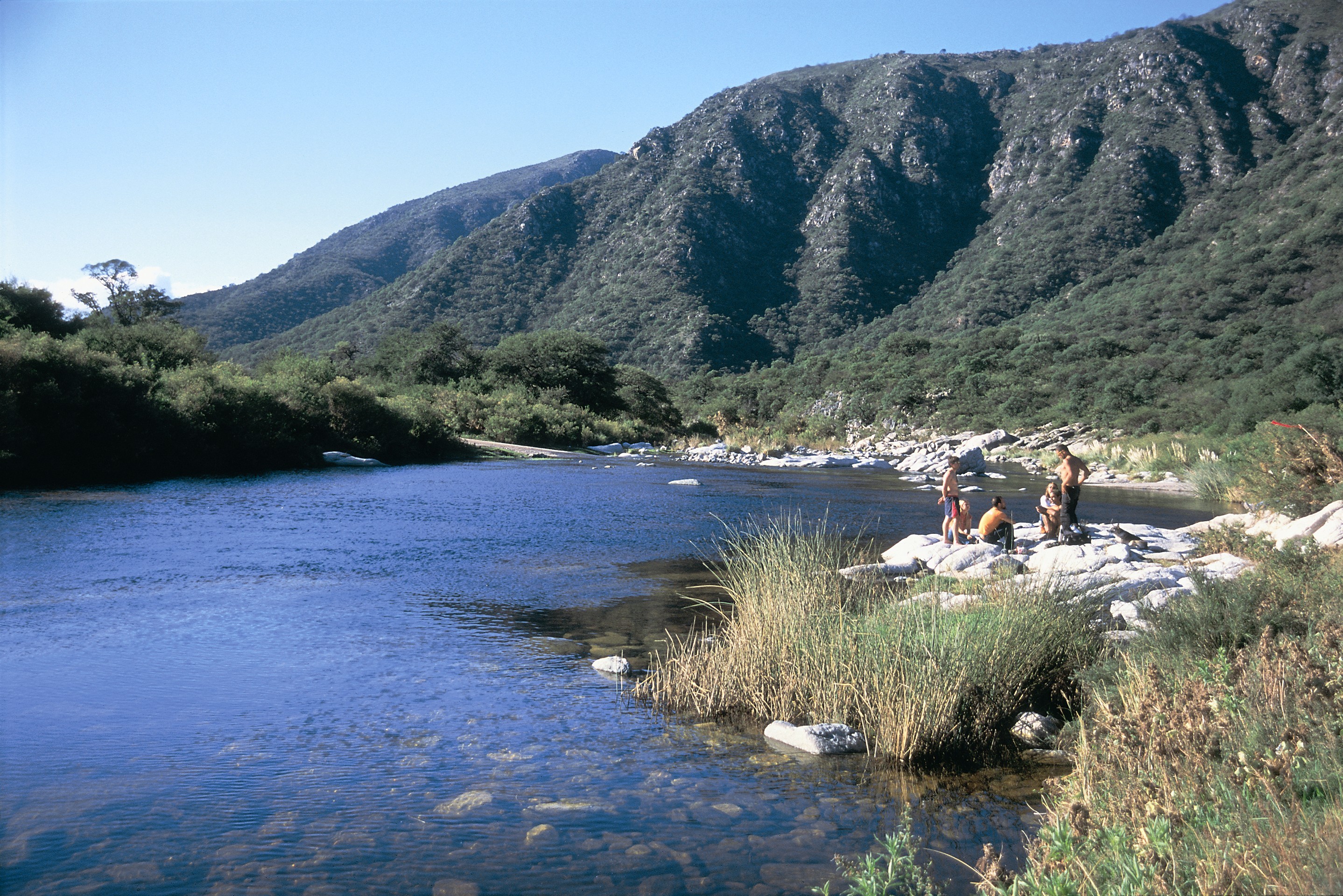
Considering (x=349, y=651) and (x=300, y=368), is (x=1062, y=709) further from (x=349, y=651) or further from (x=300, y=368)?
(x=300, y=368)

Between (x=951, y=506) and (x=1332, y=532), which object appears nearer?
(x=1332, y=532)

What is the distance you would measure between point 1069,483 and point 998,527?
207 centimetres

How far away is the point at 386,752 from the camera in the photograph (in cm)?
647

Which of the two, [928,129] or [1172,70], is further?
[928,129]

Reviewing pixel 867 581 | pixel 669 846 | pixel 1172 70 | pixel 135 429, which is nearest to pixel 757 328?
pixel 1172 70

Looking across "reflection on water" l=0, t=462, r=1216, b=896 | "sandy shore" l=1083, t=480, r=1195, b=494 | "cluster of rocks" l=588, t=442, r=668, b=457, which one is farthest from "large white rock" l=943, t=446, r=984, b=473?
"reflection on water" l=0, t=462, r=1216, b=896

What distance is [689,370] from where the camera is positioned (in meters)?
73.6

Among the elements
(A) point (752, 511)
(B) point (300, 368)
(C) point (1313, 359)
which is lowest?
(A) point (752, 511)

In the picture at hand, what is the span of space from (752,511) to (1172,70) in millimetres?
91388

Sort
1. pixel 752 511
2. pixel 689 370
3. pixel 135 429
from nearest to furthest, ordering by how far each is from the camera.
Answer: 1. pixel 752 511
2. pixel 135 429
3. pixel 689 370

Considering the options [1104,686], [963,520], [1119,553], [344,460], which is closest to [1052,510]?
[963,520]

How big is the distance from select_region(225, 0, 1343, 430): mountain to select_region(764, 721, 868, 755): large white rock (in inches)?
1988

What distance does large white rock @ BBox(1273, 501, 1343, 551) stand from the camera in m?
12.0

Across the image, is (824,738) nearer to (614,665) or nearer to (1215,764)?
(614,665)
